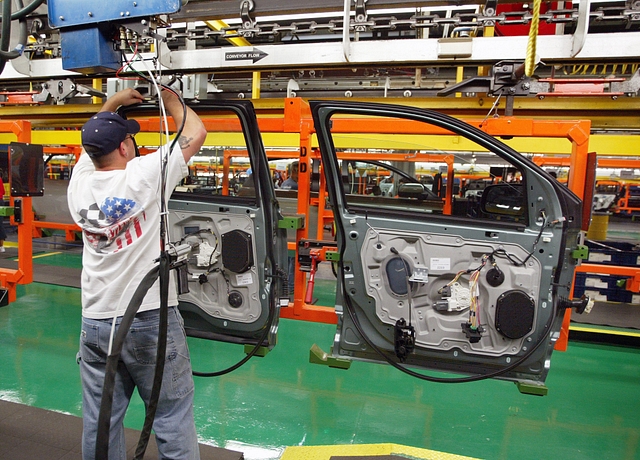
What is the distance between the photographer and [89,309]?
1.72 m

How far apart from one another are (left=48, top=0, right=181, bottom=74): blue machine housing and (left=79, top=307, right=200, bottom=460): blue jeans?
1.19m

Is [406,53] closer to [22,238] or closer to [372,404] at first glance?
[372,404]

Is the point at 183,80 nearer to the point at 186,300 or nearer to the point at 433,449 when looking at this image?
the point at 186,300

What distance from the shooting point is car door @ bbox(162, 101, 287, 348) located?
2768mm

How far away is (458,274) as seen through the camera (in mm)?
2475

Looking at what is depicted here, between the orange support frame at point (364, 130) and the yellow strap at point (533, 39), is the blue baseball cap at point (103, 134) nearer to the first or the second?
the orange support frame at point (364, 130)

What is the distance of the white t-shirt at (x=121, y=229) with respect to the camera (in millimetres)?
1679

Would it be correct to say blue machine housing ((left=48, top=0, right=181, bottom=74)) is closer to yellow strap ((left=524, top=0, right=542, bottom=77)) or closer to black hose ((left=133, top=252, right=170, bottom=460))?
black hose ((left=133, top=252, right=170, bottom=460))

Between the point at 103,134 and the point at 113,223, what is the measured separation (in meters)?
0.35

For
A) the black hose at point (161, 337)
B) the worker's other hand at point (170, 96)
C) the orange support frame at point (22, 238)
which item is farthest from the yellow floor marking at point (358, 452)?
the orange support frame at point (22, 238)

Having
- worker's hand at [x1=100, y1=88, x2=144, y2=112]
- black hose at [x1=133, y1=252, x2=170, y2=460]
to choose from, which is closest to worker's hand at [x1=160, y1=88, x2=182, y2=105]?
worker's hand at [x1=100, y1=88, x2=144, y2=112]

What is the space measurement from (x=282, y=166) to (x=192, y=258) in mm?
14304

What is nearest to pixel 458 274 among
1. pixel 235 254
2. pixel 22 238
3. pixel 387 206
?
pixel 387 206

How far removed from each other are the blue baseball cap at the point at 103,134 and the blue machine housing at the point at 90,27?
395 mm
